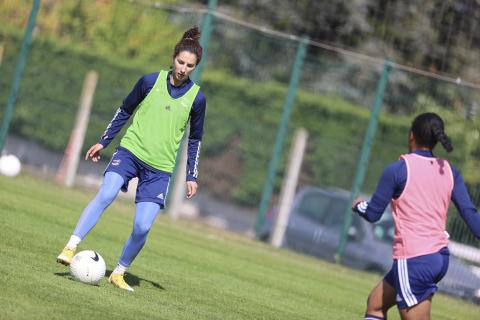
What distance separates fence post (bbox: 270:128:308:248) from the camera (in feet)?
61.5

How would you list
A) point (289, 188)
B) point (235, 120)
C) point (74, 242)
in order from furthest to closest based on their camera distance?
point (235, 120) → point (289, 188) → point (74, 242)

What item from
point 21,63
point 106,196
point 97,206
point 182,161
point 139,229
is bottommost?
point 139,229

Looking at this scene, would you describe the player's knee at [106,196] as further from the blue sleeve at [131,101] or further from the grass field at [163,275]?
the grass field at [163,275]

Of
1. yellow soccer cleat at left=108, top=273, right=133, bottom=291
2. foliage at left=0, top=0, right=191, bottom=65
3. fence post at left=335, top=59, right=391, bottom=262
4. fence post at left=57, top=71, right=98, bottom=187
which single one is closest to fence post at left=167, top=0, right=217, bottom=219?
fence post at left=57, top=71, right=98, bottom=187

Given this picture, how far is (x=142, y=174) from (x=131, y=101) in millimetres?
646

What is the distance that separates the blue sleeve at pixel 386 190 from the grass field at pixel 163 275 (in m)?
1.86

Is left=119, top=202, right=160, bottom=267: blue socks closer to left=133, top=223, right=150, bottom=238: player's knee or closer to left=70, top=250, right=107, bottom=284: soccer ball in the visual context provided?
left=133, top=223, right=150, bottom=238: player's knee

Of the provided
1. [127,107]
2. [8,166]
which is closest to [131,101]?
[127,107]

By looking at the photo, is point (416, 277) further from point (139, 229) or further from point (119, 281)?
point (119, 281)

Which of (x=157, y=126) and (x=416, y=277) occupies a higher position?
(x=157, y=126)

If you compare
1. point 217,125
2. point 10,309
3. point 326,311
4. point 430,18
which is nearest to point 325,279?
point 326,311

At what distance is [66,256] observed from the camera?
9.10 meters

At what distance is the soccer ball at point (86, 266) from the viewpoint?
891 centimetres

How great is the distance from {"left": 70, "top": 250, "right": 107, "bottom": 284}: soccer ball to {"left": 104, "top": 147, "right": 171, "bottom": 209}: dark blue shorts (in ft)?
2.29
